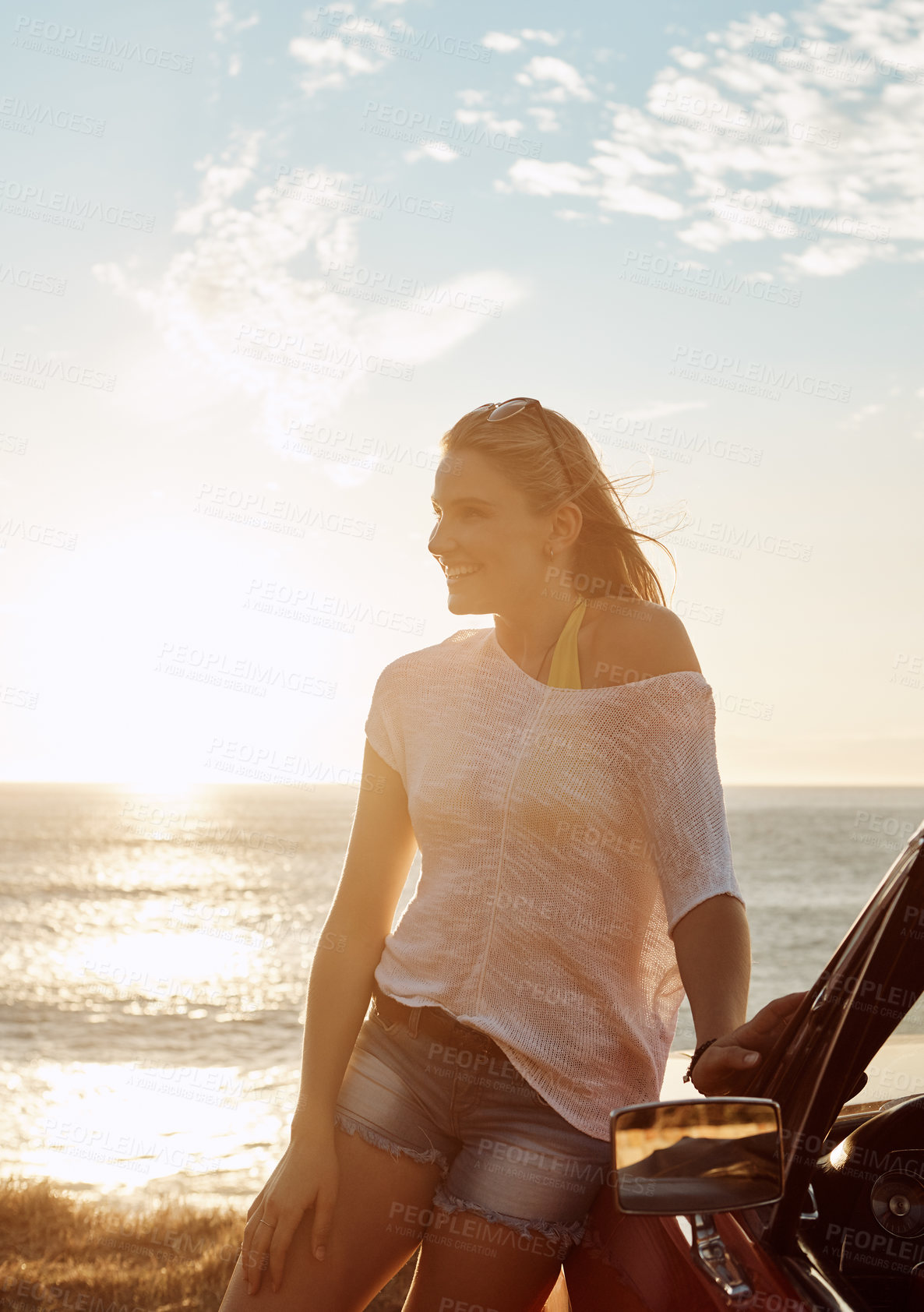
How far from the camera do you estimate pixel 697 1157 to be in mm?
1206

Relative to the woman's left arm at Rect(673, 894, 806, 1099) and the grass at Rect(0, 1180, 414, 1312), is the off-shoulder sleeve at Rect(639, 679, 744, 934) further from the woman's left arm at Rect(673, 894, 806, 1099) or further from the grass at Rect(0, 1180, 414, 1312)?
the grass at Rect(0, 1180, 414, 1312)

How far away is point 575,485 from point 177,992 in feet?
70.3

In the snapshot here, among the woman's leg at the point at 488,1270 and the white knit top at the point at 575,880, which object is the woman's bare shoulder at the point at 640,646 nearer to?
the white knit top at the point at 575,880

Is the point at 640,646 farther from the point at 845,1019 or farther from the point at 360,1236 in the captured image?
the point at 360,1236

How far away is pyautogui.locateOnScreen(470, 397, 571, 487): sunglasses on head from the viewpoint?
218cm

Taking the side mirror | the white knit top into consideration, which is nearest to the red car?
the side mirror

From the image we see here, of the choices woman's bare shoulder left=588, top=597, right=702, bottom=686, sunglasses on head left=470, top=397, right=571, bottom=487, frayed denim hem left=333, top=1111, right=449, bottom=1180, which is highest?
sunglasses on head left=470, top=397, right=571, bottom=487

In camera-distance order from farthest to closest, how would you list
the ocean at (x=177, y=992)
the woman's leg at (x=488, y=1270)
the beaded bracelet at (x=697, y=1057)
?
the ocean at (x=177, y=992), the woman's leg at (x=488, y=1270), the beaded bracelet at (x=697, y=1057)

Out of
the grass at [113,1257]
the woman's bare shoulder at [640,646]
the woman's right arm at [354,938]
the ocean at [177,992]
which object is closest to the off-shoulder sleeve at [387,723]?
the woman's right arm at [354,938]

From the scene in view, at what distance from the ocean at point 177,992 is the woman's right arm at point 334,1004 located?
84.4 inches

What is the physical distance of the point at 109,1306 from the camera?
448 cm

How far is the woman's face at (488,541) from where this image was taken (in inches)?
82.5

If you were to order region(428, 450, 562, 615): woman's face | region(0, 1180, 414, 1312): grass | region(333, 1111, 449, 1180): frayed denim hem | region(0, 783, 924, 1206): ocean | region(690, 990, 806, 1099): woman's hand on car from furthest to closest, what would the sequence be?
region(0, 783, 924, 1206): ocean < region(0, 1180, 414, 1312): grass < region(428, 450, 562, 615): woman's face < region(333, 1111, 449, 1180): frayed denim hem < region(690, 990, 806, 1099): woman's hand on car

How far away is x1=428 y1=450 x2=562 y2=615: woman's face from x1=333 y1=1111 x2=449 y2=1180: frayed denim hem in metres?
1.01
